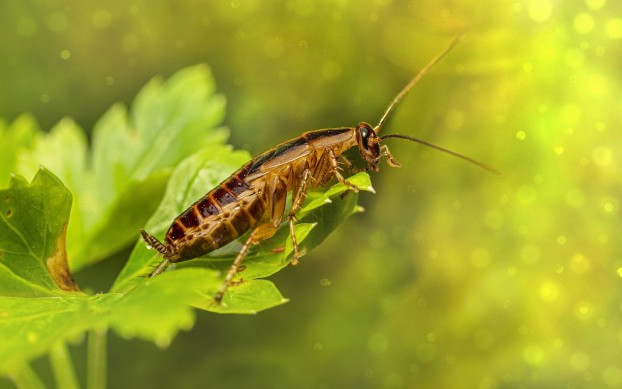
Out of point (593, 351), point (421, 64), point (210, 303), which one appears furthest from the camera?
point (421, 64)

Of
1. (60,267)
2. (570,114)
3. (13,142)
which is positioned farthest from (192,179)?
(570,114)

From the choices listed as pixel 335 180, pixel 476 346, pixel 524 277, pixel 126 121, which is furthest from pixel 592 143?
pixel 126 121

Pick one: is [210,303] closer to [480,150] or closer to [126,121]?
[126,121]

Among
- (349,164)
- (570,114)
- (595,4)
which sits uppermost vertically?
(349,164)

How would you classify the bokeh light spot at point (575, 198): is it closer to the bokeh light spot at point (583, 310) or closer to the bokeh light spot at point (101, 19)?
the bokeh light spot at point (583, 310)

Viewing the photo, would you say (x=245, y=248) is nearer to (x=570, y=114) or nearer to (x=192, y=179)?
(x=192, y=179)

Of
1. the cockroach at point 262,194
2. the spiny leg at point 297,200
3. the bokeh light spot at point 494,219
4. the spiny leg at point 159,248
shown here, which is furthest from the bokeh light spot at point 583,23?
the spiny leg at point 159,248

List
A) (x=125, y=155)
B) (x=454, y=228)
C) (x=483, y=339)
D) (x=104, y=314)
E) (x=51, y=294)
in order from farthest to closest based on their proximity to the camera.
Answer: (x=454, y=228), (x=483, y=339), (x=125, y=155), (x=51, y=294), (x=104, y=314)
